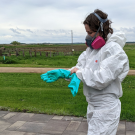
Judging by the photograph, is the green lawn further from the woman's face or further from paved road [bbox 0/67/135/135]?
the woman's face

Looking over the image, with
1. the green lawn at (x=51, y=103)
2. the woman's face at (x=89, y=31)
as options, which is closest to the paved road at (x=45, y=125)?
the green lawn at (x=51, y=103)

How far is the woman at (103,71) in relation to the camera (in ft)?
6.14

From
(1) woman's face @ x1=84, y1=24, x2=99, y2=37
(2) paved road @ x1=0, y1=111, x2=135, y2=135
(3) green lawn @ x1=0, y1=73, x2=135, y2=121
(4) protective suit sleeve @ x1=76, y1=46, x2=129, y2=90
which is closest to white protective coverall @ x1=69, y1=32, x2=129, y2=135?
(4) protective suit sleeve @ x1=76, y1=46, x2=129, y2=90

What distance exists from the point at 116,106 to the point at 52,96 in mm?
3829

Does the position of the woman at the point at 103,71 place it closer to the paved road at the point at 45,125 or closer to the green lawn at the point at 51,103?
the paved road at the point at 45,125

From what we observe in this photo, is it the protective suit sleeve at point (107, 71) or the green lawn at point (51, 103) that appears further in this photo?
the green lawn at point (51, 103)

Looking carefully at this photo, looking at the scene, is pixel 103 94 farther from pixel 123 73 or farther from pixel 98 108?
pixel 123 73

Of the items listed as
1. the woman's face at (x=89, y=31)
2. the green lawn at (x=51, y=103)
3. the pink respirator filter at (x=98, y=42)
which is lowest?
the green lawn at (x=51, y=103)

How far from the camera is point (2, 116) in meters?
4.41

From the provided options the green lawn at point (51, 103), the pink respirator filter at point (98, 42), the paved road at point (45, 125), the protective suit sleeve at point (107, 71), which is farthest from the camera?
the green lawn at point (51, 103)

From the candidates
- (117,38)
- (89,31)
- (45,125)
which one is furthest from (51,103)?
(117,38)

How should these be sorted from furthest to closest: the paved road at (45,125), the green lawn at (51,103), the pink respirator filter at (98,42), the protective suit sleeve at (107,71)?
the green lawn at (51,103) < the paved road at (45,125) < the pink respirator filter at (98,42) < the protective suit sleeve at (107,71)

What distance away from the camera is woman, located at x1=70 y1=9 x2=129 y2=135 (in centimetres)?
187

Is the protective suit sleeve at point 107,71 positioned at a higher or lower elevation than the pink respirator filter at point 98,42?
lower
